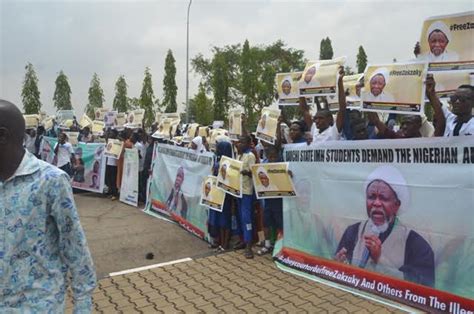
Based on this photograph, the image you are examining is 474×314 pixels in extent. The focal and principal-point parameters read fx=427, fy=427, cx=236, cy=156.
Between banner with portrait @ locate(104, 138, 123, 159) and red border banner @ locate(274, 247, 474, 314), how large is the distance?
6.04m

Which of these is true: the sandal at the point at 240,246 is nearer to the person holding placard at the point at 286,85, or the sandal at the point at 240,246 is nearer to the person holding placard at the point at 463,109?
the person holding placard at the point at 286,85

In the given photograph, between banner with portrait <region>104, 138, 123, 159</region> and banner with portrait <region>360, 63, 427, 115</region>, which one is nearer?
banner with portrait <region>360, 63, 427, 115</region>

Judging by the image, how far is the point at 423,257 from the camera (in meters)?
3.94

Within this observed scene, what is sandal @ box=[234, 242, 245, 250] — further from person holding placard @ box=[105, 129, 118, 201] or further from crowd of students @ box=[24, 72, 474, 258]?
person holding placard @ box=[105, 129, 118, 201]

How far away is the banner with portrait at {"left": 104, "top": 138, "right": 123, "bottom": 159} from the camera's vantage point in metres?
10.3

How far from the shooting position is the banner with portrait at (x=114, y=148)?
10344 mm

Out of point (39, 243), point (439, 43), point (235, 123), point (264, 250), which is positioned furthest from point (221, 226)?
point (39, 243)

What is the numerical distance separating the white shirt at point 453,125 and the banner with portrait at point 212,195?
308 cm

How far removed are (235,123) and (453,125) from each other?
310 centimetres

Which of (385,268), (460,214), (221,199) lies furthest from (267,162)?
(460,214)

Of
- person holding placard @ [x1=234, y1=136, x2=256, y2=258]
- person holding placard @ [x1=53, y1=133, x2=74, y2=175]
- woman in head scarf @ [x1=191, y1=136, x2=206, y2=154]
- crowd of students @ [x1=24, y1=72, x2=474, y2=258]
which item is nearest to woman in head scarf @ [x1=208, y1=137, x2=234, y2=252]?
crowd of students @ [x1=24, y1=72, x2=474, y2=258]

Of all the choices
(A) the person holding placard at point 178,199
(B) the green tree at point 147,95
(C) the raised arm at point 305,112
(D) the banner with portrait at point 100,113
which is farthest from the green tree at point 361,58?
(C) the raised arm at point 305,112

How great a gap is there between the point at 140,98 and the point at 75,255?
32.7m

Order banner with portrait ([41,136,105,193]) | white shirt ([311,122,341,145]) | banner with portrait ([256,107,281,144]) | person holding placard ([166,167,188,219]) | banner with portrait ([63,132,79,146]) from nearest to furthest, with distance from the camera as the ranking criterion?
white shirt ([311,122,341,145])
banner with portrait ([256,107,281,144])
person holding placard ([166,167,188,219])
banner with portrait ([41,136,105,193])
banner with portrait ([63,132,79,146])
